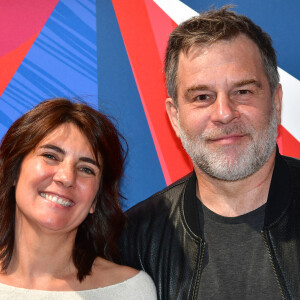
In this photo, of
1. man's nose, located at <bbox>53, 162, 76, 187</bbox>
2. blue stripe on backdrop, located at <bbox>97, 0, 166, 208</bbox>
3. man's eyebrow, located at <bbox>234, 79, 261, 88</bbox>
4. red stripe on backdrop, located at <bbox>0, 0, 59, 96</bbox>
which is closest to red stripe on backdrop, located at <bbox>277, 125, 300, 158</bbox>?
man's eyebrow, located at <bbox>234, 79, 261, 88</bbox>

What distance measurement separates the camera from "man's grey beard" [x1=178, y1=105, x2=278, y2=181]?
6.05 feet

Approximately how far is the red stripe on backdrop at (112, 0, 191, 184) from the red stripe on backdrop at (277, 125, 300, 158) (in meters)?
0.45

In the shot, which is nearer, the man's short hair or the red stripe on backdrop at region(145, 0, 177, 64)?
the man's short hair

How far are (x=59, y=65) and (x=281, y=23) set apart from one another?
1.09 metres

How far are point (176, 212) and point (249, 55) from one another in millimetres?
690


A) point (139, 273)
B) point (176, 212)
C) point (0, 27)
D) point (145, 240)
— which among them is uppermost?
point (0, 27)

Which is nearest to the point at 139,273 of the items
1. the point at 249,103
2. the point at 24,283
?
the point at 24,283

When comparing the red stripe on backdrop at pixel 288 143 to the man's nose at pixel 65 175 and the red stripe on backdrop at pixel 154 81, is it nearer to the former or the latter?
the red stripe on backdrop at pixel 154 81

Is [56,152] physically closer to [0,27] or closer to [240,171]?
[240,171]

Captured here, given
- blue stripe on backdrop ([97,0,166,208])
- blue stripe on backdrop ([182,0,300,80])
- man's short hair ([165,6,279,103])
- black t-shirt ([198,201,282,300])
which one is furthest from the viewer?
blue stripe on backdrop ([97,0,166,208])

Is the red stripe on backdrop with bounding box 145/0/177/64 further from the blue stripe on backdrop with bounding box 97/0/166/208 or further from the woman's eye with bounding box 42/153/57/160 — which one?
the woman's eye with bounding box 42/153/57/160

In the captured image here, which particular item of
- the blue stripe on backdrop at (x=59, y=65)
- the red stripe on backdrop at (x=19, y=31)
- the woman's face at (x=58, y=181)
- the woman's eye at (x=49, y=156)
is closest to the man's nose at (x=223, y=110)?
the woman's face at (x=58, y=181)

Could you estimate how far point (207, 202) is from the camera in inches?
78.2

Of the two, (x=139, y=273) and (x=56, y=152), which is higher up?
(x=56, y=152)
